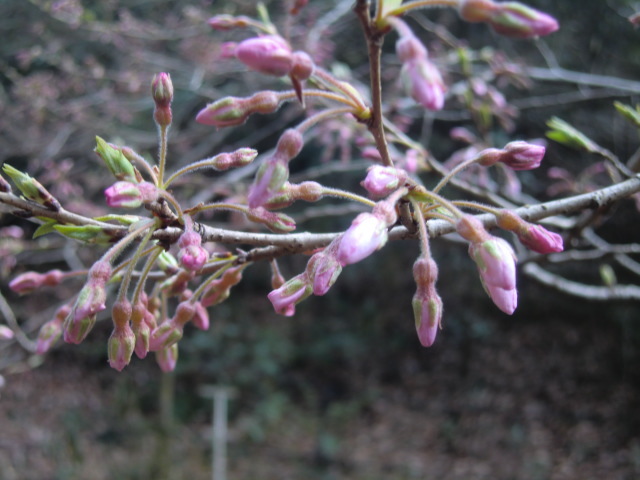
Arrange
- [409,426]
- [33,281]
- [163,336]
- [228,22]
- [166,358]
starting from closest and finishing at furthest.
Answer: [163,336], [166,358], [33,281], [228,22], [409,426]

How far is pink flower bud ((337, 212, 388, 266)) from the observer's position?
66 cm

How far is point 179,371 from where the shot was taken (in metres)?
7.73

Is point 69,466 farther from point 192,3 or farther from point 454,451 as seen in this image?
point 192,3

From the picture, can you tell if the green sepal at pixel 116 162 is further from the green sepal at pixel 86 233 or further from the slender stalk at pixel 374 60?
the slender stalk at pixel 374 60

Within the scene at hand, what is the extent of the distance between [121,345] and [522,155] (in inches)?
29.5

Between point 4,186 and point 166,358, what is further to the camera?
point 166,358

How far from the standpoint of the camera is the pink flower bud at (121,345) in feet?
2.80

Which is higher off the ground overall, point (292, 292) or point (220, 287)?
point (292, 292)

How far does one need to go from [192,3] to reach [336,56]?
6.03 feet

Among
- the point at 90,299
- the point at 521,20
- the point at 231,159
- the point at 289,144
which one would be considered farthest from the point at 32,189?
the point at 521,20

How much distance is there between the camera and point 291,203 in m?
0.82

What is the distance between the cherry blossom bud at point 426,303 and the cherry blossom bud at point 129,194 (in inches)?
16.4

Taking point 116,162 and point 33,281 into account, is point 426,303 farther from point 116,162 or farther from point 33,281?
point 33,281

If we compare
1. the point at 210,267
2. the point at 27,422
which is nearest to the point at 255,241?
the point at 210,267
